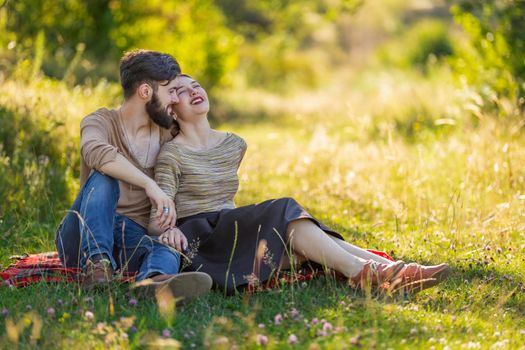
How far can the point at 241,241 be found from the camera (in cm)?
406

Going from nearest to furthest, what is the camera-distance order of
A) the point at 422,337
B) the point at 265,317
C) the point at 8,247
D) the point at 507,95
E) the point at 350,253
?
1. the point at 422,337
2. the point at 265,317
3. the point at 350,253
4. the point at 8,247
5. the point at 507,95

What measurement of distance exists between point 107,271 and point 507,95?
6523mm

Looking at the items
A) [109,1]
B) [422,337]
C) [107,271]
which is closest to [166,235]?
[107,271]

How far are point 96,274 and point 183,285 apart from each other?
501 millimetres

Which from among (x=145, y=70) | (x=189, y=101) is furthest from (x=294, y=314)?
(x=145, y=70)

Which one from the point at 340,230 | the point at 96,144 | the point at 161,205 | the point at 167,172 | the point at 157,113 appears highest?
the point at 157,113

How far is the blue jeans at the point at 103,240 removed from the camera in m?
3.79

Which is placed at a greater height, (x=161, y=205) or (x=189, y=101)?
(x=189, y=101)

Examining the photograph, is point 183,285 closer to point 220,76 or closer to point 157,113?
point 157,113

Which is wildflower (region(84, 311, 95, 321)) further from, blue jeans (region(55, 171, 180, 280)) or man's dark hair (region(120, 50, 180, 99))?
man's dark hair (region(120, 50, 180, 99))

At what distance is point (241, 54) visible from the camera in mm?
20328

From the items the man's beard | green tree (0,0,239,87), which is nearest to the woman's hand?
the man's beard

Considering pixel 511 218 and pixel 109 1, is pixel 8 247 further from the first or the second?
pixel 109 1

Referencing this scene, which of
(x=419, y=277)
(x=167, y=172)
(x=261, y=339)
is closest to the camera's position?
(x=261, y=339)
